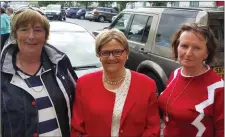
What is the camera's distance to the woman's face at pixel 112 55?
74.7 inches

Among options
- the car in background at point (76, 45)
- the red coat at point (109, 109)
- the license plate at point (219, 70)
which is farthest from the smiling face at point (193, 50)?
the car in background at point (76, 45)

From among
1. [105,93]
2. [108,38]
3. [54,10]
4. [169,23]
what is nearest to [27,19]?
[108,38]

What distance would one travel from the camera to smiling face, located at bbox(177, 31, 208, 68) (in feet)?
6.23

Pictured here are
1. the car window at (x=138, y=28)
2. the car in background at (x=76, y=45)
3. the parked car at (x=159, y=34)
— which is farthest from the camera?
the car window at (x=138, y=28)

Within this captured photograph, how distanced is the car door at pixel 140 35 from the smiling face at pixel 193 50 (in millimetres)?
3043

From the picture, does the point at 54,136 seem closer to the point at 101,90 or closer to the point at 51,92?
the point at 51,92

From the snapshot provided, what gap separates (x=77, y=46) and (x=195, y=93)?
9.63 feet

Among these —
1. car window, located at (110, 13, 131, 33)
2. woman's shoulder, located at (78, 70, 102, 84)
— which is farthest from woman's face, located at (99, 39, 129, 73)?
car window, located at (110, 13, 131, 33)

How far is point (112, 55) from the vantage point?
190cm

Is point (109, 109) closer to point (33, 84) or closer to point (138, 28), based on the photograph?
point (33, 84)

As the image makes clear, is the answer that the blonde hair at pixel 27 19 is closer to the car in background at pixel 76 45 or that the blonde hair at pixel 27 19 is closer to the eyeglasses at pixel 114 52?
the eyeglasses at pixel 114 52

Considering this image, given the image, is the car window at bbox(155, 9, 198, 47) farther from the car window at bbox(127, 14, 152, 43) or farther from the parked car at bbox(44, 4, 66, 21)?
the parked car at bbox(44, 4, 66, 21)

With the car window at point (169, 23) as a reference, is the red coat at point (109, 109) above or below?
below

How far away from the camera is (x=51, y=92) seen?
1953 millimetres
